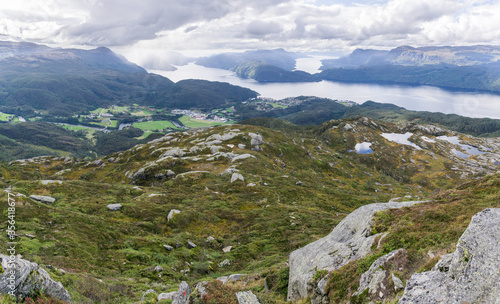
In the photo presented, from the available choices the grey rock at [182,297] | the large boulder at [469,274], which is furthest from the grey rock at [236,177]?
the large boulder at [469,274]

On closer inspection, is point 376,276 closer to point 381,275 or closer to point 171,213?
point 381,275

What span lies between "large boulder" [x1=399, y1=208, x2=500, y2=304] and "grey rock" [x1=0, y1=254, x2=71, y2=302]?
71.0 feet

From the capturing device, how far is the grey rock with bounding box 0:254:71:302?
13.3m

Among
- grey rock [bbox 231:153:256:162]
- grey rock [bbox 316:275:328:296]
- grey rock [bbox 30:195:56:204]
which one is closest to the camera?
grey rock [bbox 316:275:328:296]

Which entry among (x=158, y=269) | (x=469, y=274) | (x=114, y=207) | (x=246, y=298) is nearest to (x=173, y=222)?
(x=114, y=207)

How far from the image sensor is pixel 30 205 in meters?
33.4

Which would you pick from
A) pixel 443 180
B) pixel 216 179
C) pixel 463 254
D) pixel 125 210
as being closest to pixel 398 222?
pixel 463 254

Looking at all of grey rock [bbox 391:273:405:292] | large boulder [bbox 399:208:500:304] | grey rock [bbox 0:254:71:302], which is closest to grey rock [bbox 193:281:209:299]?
grey rock [bbox 0:254:71:302]

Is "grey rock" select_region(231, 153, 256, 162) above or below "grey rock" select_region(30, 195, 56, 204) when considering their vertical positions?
below

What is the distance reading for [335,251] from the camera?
65.3 ft

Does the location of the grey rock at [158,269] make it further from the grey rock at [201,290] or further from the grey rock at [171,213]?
the grey rock at [171,213]

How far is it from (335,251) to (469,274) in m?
11.3

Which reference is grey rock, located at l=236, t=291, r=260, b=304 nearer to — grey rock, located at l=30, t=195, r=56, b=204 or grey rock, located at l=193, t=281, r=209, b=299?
grey rock, located at l=193, t=281, r=209, b=299

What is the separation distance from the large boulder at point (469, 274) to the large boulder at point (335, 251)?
6.59 meters
